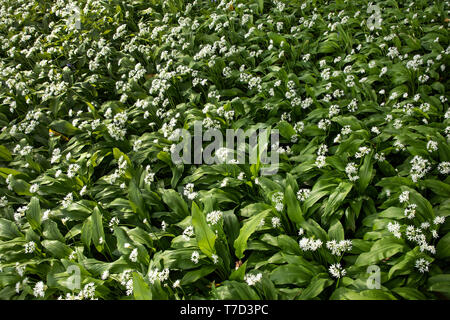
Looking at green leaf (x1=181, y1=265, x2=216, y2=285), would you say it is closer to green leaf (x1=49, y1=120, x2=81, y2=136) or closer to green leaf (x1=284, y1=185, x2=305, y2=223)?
green leaf (x1=284, y1=185, x2=305, y2=223)

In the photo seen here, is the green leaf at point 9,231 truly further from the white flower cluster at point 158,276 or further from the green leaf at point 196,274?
the green leaf at point 196,274

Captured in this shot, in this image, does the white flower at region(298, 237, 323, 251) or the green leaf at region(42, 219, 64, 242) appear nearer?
the white flower at region(298, 237, 323, 251)

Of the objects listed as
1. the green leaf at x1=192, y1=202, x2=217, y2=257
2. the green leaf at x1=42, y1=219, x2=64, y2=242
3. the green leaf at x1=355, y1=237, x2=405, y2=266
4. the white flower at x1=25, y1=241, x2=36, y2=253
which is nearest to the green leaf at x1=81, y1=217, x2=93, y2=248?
the green leaf at x1=42, y1=219, x2=64, y2=242

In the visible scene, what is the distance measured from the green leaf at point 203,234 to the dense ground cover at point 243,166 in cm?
1

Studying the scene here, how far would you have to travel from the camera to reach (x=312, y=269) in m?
2.48

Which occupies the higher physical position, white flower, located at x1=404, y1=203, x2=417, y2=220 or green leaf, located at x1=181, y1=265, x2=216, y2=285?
white flower, located at x1=404, y1=203, x2=417, y2=220

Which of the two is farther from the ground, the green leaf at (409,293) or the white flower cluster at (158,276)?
the white flower cluster at (158,276)

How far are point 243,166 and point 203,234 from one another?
1.04 metres

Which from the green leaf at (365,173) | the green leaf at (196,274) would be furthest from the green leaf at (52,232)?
the green leaf at (365,173)

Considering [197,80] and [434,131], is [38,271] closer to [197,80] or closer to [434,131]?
[197,80]

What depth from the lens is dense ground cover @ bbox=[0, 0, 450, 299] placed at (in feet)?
8.41

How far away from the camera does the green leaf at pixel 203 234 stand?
2.64 m

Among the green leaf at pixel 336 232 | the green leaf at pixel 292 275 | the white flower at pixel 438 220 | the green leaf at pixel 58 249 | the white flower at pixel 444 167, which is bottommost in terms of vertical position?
the green leaf at pixel 58 249

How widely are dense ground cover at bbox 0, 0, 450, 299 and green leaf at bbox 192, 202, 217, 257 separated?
1cm
